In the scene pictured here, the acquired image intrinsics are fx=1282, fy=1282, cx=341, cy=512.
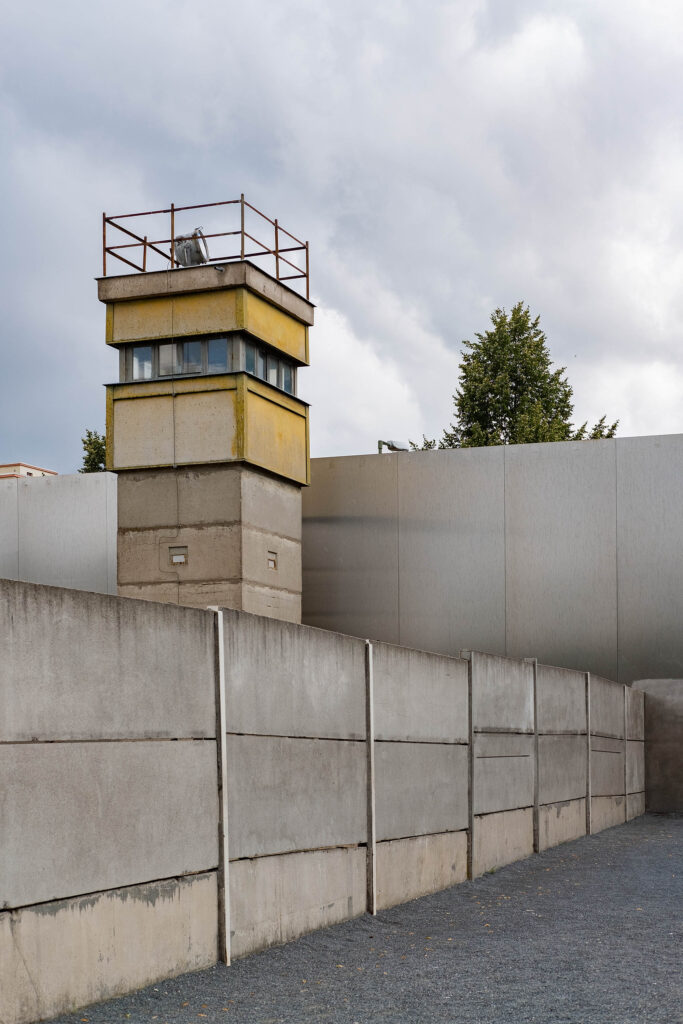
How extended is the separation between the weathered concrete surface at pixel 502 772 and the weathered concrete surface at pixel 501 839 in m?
0.12

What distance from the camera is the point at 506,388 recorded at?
5306cm

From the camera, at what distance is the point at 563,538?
24828mm

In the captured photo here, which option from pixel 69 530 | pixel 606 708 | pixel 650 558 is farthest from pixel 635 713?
pixel 69 530

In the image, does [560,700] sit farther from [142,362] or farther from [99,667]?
[99,667]

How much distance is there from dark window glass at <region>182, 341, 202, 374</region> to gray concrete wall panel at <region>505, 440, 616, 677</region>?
664 centimetres

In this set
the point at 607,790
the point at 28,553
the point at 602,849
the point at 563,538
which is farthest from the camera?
the point at 28,553

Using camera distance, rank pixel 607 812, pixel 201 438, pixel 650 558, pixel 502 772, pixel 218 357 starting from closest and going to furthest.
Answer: pixel 502 772 < pixel 607 812 < pixel 201 438 < pixel 218 357 < pixel 650 558

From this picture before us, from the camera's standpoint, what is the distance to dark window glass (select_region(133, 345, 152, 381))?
2334cm

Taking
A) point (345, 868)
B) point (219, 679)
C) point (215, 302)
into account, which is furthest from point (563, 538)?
point (219, 679)

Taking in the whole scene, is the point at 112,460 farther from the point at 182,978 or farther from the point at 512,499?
the point at 182,978

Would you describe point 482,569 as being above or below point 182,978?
above

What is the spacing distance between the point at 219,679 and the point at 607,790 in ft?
46.6

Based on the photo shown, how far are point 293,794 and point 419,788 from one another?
2.96 meters

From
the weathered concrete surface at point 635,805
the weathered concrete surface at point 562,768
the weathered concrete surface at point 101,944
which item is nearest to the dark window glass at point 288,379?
the weathered concrete surface at point 562,768
